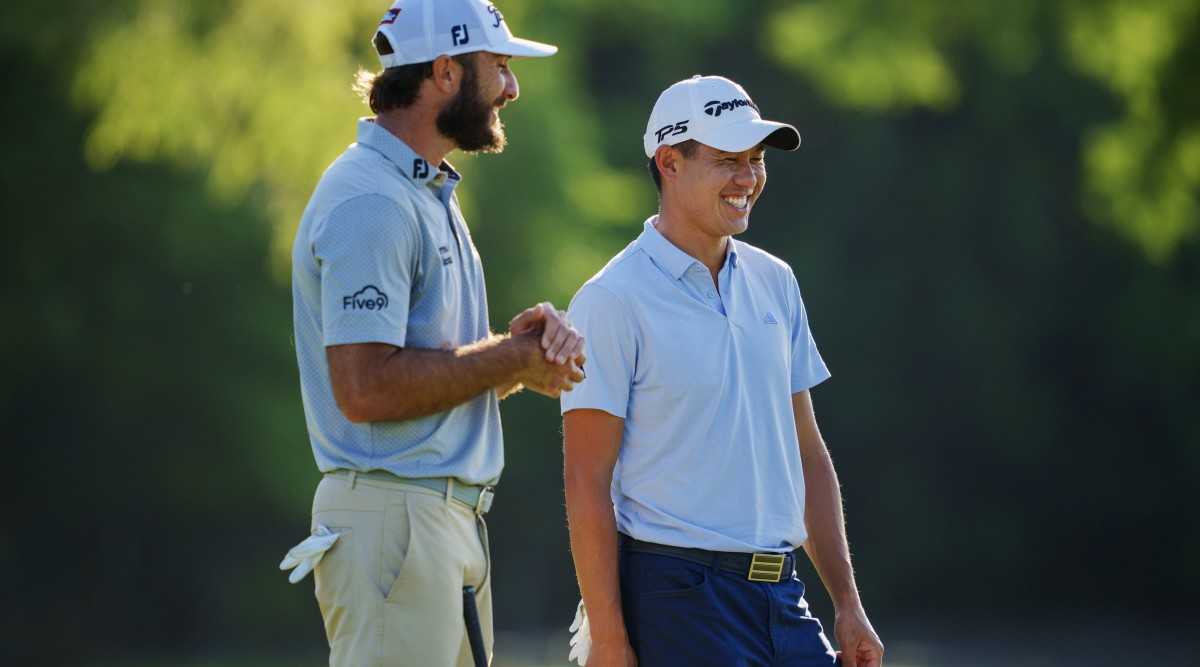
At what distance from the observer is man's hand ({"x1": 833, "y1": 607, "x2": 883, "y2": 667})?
4.21 m

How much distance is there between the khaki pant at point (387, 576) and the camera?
3.57 metres

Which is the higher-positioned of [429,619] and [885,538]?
[429,619]

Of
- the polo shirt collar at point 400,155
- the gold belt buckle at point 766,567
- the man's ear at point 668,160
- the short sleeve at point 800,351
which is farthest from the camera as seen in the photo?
the short sleeve at point 800,351

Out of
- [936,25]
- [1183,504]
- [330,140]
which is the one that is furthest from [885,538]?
[330,140]

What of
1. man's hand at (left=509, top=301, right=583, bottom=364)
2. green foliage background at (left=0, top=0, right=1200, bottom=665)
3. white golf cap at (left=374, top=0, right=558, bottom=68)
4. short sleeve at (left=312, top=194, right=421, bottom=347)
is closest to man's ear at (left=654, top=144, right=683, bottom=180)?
white golf cap at (left=374, top=0, right=558, bottom=68)

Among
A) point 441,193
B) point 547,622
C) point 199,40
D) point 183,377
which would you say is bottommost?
point 547,622

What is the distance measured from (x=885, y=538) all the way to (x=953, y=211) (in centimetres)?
485

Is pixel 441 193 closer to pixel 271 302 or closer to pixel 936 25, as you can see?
pixel 936 25

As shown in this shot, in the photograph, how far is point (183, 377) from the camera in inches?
610

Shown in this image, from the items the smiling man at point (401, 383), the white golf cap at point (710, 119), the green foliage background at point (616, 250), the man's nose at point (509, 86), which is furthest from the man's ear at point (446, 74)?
the green foliage background at point (616, 250)

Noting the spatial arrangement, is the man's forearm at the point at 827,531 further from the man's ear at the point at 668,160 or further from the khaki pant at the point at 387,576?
the khaki pant at the point at 387,576

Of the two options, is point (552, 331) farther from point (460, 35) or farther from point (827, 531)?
point (827, 531)

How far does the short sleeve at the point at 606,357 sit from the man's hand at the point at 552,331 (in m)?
0.33

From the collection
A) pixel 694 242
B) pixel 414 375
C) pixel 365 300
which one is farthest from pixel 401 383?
pixel 694 242
